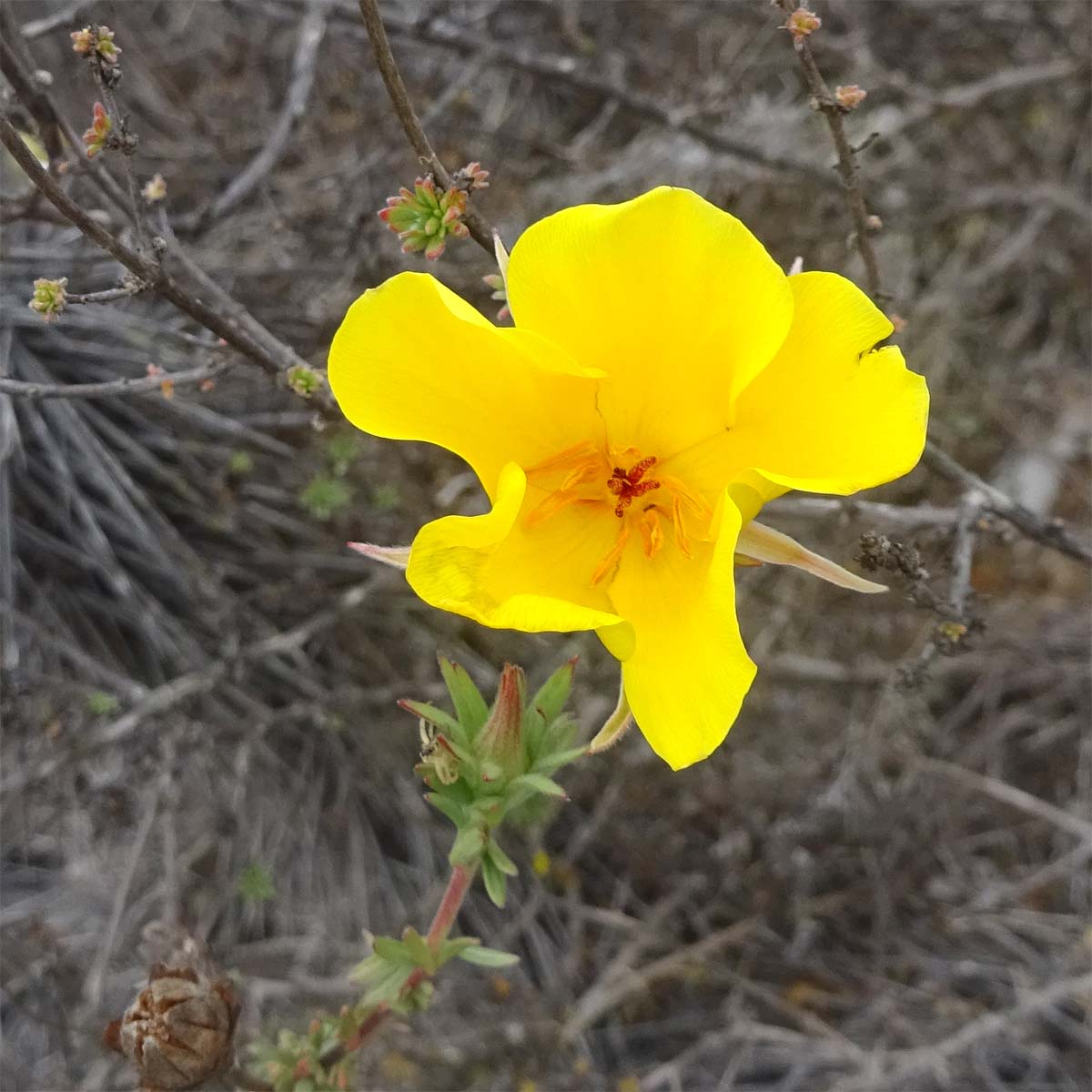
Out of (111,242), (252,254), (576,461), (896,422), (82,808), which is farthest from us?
(252,254)

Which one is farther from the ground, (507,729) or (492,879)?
(507,729)

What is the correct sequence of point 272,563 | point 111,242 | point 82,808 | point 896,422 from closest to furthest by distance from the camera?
point 896,422
point 111,242
point 82,808
point 272,563

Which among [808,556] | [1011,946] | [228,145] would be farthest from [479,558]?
[1011,946]

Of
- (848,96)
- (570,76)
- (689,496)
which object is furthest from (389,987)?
(570,76)

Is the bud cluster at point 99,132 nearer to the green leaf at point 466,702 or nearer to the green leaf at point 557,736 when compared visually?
the green leaf at point 466,702

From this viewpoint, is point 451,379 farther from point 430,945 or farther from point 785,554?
point 430,945

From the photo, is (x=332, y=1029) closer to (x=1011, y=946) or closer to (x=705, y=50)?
(x=1011, y=946)

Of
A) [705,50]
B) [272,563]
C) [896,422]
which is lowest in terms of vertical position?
[272,563]
